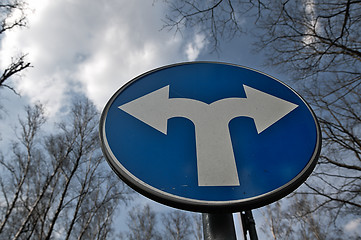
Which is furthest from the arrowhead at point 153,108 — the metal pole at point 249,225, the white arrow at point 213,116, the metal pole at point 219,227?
the metal pole at point 249,225

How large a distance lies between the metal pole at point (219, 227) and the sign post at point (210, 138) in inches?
1.4

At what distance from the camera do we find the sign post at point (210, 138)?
0.75 metres

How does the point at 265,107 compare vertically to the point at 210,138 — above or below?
above

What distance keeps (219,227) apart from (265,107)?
1.83ft

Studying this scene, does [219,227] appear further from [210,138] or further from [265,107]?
[265,107]

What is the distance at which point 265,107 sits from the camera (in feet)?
3.36

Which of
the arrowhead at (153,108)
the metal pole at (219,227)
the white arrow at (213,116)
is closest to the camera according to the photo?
the metal pole at (219,227)

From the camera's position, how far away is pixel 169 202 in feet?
2.36

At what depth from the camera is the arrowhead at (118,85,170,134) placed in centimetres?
95

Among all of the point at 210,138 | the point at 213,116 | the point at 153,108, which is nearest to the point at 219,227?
the point at 210,138

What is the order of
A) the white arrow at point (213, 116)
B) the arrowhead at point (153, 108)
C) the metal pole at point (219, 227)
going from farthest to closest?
the arrowhead at point (153, 108) < the white arrow at point (213, 116) < the metal pole at point (219, 227)

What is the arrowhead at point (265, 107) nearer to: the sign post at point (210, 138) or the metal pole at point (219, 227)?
the sign post at point (210, 138)

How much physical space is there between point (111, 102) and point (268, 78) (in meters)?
0.77

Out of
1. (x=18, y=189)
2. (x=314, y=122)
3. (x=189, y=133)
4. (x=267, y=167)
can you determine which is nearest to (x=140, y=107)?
(x=189, y=133)
